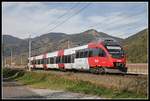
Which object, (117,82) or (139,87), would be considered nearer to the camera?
(139,87)

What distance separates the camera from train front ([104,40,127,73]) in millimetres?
36250

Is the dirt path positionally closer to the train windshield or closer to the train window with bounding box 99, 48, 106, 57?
the train window with bounding box 99, 48, 106, 57

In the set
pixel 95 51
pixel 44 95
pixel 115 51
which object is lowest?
pixel 44 95

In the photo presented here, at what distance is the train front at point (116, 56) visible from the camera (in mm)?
36250

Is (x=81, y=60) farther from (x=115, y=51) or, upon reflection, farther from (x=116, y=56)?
(x=116, y=56)

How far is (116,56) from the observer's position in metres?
36.6

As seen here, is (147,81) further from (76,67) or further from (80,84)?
(76,67)

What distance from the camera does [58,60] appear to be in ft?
191

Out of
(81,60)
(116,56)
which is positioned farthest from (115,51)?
(81,60)

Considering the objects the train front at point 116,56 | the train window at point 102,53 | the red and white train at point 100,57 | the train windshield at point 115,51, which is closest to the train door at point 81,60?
the red and white train at point 100,57

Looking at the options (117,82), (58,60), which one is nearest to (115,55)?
(117,82)

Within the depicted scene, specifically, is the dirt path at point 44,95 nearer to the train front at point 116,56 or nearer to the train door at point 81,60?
the train front at point 116,56

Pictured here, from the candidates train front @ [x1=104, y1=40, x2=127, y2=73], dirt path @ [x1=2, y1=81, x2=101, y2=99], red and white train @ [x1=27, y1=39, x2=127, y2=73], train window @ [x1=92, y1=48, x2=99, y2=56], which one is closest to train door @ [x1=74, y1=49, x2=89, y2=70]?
red and white train @ [x1=27, y1=39, x2=127, y2=73]

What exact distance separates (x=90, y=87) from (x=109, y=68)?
361 inches
